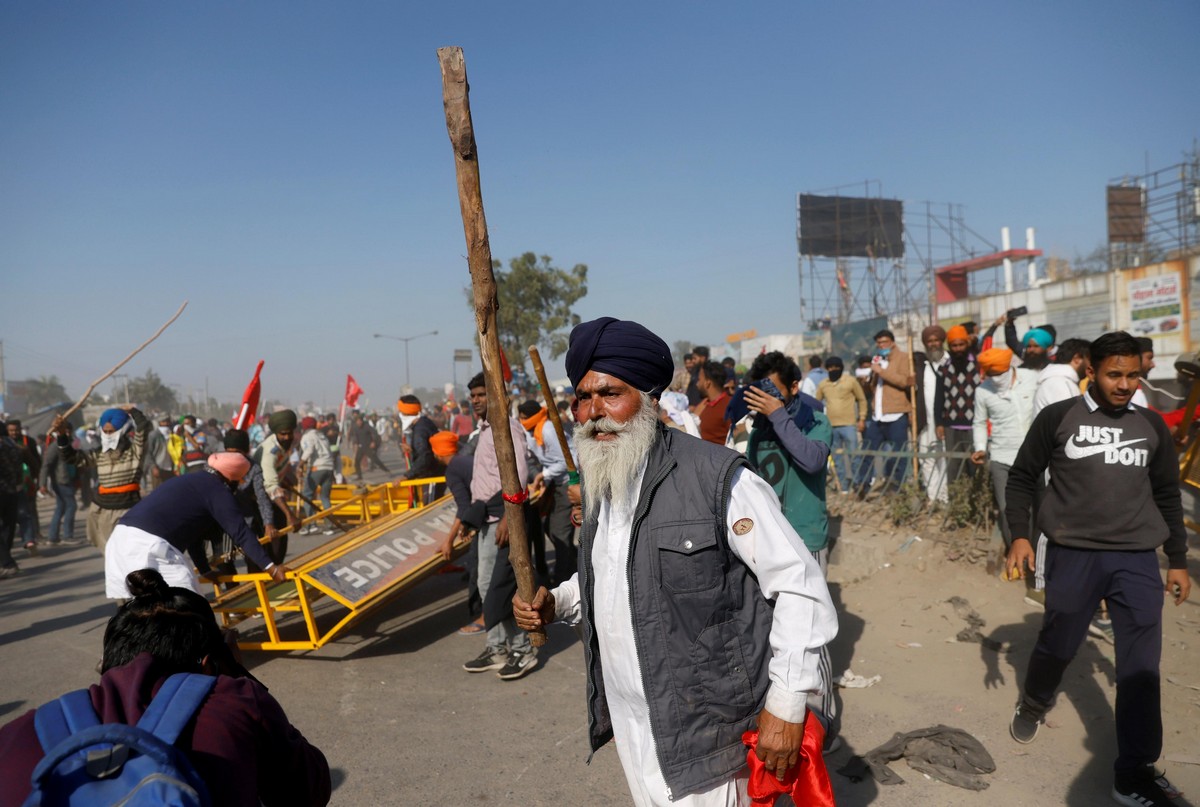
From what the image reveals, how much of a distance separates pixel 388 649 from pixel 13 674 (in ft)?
9.26

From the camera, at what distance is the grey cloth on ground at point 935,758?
371 centimetres

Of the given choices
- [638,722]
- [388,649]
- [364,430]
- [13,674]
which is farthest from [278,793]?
[364,430]

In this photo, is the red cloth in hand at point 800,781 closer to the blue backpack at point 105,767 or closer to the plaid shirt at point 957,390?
the blue backpack at point 105,767

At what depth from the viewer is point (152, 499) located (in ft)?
15.4

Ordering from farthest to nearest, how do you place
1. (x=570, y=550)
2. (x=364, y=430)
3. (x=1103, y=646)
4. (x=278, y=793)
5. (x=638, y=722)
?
(x=364, y=430) → (x=570, y=550) → (x=1103, y=646) → (x=638, y=722) → (x=278, y=793)

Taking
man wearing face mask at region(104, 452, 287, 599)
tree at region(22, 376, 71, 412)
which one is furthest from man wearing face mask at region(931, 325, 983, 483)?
tree at region(22, 376, 71, 412)

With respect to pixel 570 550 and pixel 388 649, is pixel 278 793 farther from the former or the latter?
pixel 570 550

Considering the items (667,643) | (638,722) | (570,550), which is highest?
(667,643)

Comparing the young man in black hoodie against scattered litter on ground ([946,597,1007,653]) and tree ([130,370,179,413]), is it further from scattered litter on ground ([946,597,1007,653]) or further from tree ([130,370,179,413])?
tree ([130,370,179,413])

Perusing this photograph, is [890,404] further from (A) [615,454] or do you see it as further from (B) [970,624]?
(A) [615,454]

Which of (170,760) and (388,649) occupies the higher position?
(170,760)

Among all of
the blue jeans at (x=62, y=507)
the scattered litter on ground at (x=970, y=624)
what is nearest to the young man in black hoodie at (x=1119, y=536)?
the scattered litter on ground at (x=970, y=624)

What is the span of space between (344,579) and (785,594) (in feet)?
14.6

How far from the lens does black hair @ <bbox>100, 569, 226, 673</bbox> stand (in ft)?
6.20
